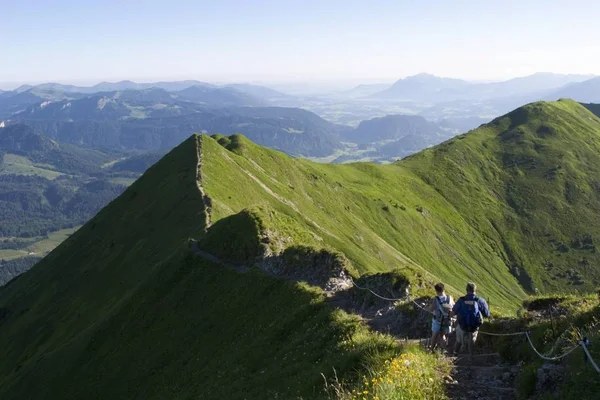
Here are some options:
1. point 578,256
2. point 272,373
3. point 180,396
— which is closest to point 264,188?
point 180,396

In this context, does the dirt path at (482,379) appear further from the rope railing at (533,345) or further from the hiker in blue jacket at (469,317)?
the rope railing at (533,345)

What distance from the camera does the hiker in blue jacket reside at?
21.1m

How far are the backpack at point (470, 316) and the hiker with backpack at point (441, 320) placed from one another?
0.66 m

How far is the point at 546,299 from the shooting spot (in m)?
23.7

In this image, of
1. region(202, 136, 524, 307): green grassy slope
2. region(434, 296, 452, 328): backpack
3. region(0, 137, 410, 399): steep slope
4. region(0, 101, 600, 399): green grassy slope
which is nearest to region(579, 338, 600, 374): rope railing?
region(0, 137, 410, 399): steep slope

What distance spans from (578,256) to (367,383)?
186698mm

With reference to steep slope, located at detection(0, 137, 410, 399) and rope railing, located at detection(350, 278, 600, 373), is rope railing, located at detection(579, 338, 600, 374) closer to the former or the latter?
rope railing, located at detection(350, 278, 600, 373)

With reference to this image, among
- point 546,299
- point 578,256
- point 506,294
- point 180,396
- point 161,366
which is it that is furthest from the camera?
point 578,256

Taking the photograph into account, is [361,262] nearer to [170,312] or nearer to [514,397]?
[170,312]

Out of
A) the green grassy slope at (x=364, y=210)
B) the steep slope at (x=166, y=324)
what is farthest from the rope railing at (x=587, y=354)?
the green grassy slope at (x=364, y=210)

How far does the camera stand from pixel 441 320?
2184 cm

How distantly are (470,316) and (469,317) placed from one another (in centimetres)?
8

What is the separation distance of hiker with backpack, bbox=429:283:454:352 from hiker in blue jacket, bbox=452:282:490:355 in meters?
0.40

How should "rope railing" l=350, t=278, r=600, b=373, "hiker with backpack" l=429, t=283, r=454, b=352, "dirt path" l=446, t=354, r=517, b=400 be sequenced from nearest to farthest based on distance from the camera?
"rope railing" l=350, t=278, r=600, b=373 < "dirt path" l=446, t=354, r=517, b=400 < "hiker with backpack" l=429, t=283, r=454, b=352
